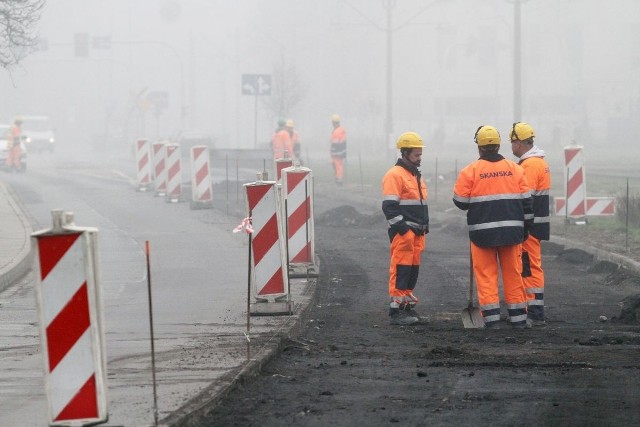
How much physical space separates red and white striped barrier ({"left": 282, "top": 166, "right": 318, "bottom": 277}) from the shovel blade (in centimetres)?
333

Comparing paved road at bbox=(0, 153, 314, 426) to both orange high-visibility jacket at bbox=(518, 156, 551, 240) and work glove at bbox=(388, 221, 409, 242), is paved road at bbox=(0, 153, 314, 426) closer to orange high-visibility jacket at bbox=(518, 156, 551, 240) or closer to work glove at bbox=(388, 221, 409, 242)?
work glove at bbox=(388, 221, 409, 242)

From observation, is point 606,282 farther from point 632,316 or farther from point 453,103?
point 453,103

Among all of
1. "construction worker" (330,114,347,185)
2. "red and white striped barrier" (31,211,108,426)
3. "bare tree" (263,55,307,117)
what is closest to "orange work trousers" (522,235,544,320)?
"red and white striped barrier" (31,211,108,426)

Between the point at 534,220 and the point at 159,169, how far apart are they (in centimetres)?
1900

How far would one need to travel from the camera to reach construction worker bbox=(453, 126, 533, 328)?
1124 cm

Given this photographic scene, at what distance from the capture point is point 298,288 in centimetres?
1367

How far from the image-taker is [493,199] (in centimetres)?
1127

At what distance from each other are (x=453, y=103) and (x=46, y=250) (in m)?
71.5

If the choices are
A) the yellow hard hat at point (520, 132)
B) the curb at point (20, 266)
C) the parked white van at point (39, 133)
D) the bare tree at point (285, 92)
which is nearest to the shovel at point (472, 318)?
the yellow hard hat at point (520, 132)

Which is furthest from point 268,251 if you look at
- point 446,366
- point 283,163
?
point 283,163

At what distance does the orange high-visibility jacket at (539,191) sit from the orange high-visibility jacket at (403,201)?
0.98m

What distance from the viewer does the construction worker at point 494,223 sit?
11.2 m

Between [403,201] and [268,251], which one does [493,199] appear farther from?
[268,251]

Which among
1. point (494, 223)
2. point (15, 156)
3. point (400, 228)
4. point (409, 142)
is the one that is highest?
point (409, 142)
